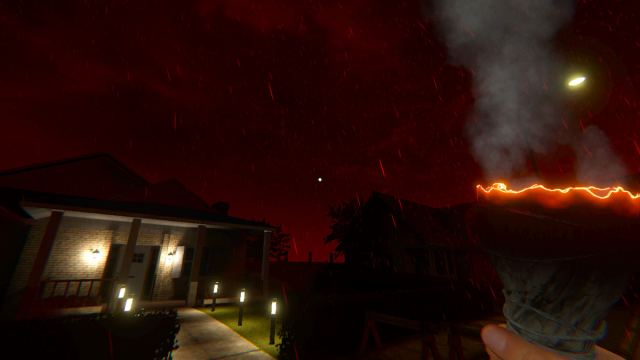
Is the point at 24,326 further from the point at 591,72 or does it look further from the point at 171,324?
the point at 591,72

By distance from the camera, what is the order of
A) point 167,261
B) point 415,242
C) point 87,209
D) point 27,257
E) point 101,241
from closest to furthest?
point 87,209
point 27,257
point 101,241
point 167,261
point 415,242

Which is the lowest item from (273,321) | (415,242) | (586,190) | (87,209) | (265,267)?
(273,321)

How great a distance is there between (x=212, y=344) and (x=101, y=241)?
8927mm

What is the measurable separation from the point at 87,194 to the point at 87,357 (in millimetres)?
14578

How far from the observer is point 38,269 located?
885 cm

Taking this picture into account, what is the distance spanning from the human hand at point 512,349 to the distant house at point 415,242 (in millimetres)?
15648

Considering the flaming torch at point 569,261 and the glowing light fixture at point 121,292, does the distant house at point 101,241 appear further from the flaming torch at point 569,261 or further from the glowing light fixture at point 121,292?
the flaming torch at point 569,261

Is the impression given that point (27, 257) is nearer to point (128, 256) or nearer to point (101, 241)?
point (101, 241)

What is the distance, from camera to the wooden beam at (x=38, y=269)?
8.51 metres

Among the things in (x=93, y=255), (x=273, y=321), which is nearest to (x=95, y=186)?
(x=93, y=255)

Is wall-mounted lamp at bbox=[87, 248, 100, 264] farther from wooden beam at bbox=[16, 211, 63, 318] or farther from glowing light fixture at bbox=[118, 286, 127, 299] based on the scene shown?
glowing light fixture at bbox=[118, 286, 127, 299]

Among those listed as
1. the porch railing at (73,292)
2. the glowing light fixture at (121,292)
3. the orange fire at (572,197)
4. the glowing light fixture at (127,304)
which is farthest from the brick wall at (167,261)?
the orange fire at (572,197)

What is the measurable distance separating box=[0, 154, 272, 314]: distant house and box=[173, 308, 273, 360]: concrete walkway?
3941 mm

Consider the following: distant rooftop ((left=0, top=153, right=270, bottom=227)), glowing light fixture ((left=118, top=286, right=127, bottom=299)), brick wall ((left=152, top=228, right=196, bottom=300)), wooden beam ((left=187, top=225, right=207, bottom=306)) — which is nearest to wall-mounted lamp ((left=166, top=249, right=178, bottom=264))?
brick wall ((left=152, top=228, right=196, bottom=300))
